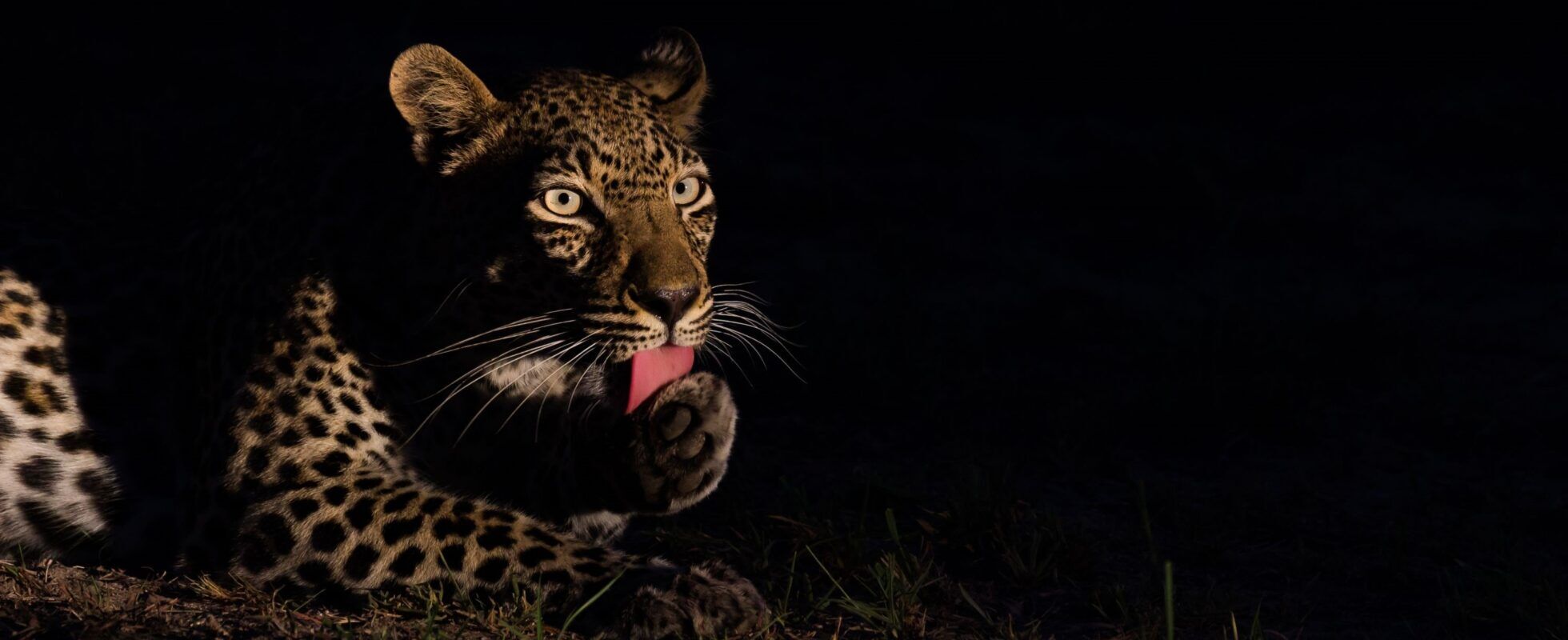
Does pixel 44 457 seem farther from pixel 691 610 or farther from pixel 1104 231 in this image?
pixel 1104 231

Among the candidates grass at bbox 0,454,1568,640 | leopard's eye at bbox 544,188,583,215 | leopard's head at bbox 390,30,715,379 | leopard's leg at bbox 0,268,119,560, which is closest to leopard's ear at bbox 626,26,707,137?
leopard's head at bbox 390,30,715,379

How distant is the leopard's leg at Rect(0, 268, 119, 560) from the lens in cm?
491

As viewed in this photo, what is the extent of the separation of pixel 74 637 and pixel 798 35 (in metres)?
10.6

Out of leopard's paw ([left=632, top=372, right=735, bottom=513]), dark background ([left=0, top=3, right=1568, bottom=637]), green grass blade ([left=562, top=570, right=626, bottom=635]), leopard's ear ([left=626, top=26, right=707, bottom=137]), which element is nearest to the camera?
green grass blade ([left=562, top=570, right=626, bottom=635])

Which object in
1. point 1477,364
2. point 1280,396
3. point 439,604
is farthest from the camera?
point 1477,364

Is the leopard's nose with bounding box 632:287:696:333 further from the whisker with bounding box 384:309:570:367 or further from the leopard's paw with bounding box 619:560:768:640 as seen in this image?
the leopard's paw with bounding box 619:560:768:640

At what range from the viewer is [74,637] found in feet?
12.6

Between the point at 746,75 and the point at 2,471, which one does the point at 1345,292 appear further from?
the point at 2,471

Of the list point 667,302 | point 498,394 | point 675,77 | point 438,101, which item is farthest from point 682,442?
point 675,77

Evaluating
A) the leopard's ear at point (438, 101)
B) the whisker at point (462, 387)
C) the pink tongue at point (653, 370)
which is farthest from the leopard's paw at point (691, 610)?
the leopard's ear at point (438, 101)

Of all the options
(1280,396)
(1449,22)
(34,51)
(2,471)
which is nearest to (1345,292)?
(1280,396)

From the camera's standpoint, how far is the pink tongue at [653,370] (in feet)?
16.2

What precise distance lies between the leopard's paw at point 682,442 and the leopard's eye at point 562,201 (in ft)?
2.15

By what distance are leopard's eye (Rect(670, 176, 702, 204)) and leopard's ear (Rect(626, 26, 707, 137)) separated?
394 mm
